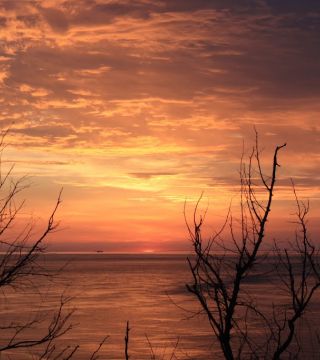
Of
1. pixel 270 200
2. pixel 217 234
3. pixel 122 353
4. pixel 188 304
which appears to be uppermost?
pixel 270 200

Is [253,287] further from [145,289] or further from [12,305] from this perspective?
[12,305]

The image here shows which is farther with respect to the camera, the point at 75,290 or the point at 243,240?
the point at 75,290

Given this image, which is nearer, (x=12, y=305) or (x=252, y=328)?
(x=252, y=328)

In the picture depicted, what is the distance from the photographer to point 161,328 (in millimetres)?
31281

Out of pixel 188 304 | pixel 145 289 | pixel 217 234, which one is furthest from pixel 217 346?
pixel 145 289

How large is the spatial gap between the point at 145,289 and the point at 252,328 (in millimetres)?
26339

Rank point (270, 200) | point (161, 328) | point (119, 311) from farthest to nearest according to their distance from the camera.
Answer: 1. point (119, 311)
2. point (161, 328)
3. point (270, 200)

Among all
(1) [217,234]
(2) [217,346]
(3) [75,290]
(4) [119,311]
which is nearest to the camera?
(1) [217,234]

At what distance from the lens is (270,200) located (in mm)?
5035

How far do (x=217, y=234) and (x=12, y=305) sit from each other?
116ft

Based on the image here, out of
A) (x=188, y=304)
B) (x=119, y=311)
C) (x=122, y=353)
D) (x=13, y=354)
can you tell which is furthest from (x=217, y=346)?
(x=188, y=304)

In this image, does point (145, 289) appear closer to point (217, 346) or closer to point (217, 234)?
point (217, 346)

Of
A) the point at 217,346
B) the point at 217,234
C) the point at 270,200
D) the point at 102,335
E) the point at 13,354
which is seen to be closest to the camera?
the point at 270,200

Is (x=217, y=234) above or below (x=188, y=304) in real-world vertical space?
above
